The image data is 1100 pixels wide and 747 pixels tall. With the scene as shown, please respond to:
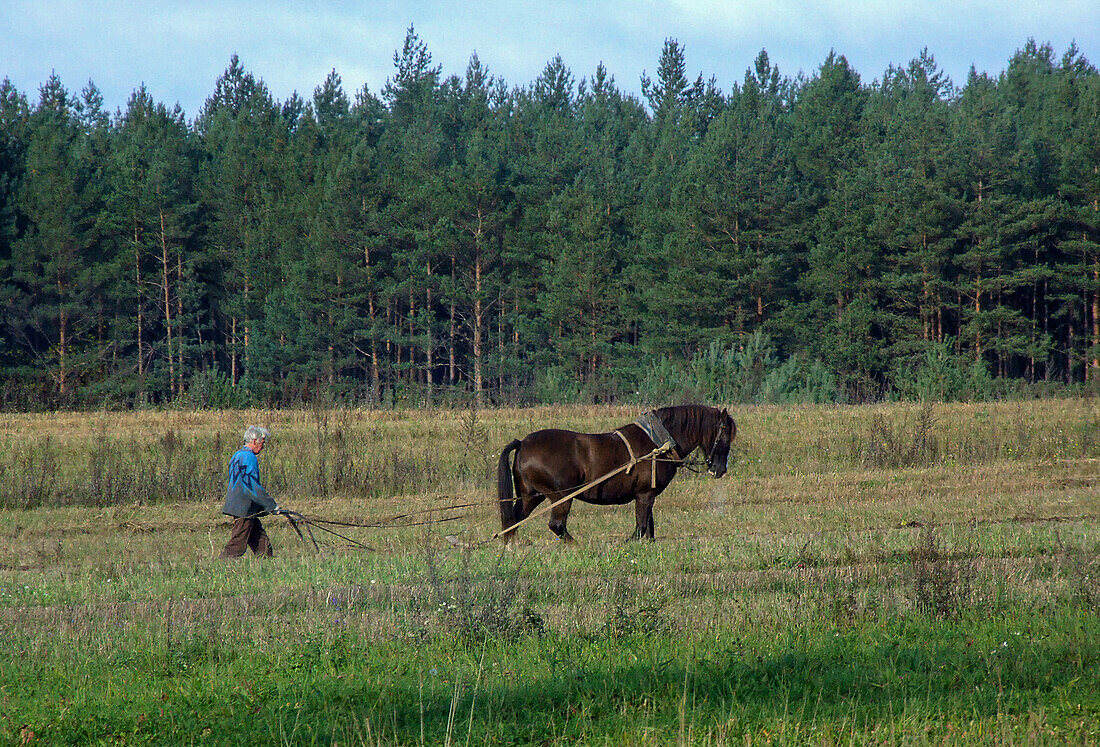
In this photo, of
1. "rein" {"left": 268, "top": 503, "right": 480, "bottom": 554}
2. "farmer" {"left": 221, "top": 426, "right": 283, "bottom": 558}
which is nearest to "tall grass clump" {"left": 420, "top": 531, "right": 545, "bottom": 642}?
"rein" {"left": 268, "top": 503, "right": 480, "bottom": 554}

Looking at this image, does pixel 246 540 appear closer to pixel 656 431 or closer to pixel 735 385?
pixel 656 431

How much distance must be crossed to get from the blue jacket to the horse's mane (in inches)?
182

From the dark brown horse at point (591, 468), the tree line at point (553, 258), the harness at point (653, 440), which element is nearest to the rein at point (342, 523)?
the dark brown horse at point (591, 468)

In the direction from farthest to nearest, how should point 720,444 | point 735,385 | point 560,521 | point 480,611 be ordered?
point 735,385, point 720,444, point 560,521, point 480,611

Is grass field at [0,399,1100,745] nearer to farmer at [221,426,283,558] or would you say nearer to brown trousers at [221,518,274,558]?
brown trousers at [221,518,274,558]

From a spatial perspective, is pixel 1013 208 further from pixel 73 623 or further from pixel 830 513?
pixel 73 623

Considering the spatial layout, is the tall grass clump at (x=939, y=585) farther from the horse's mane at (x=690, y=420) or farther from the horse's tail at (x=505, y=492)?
the horse's tail at (x=505, y=492)

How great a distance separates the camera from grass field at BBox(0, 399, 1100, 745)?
5.01 metres

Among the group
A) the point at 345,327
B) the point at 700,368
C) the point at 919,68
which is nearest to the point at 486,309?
the point at 345,327

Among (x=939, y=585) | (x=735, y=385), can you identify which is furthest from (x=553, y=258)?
(x=939, y=585)

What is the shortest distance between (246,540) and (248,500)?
21.6 inches

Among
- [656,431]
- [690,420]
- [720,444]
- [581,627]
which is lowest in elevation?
[581,627]

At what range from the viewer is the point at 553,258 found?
45.8 metres

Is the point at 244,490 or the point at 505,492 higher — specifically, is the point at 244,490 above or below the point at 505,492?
above
